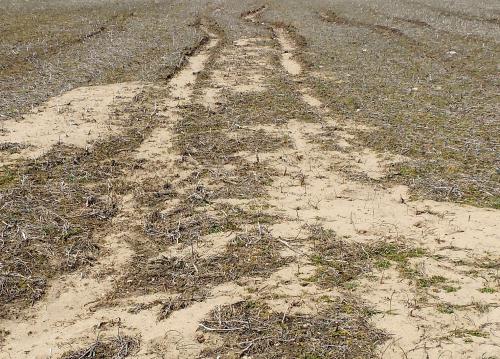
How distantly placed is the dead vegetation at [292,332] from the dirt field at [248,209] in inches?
0.7

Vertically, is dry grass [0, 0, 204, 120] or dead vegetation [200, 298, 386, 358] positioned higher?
dry grass [0, 0, 204, 120]

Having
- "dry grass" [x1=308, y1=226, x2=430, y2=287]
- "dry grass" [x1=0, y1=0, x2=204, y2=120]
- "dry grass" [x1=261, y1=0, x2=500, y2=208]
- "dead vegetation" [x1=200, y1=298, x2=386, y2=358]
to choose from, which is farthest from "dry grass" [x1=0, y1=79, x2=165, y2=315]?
"dry grass" [x1=261, y1=0, x2=500, y2=208]

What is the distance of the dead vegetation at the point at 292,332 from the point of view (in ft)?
16.7

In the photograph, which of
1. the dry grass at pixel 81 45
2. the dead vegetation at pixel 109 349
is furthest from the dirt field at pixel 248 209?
the dry grass at pixel 81 45

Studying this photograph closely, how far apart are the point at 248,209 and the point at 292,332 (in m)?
2.94

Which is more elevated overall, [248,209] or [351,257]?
[248,209]

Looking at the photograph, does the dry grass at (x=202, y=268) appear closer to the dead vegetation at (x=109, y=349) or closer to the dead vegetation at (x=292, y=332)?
the dead vegetation at (x=292, y=332)

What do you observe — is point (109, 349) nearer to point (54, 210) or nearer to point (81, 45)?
point (54, 210)

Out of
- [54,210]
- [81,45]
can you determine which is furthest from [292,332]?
[81,45]

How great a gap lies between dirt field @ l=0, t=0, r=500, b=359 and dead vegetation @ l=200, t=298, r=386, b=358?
2cm

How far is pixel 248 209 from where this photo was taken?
26.2 feet

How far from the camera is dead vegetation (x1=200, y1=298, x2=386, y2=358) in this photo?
5.08m

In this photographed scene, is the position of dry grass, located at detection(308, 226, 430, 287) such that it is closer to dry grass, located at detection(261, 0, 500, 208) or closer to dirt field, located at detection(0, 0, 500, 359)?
dirt field, located at detection(0, 0, 500, 359)

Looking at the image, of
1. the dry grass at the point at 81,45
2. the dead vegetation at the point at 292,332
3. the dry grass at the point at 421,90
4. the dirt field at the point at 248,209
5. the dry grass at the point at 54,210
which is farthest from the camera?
the dry grass at the point at 81,45
